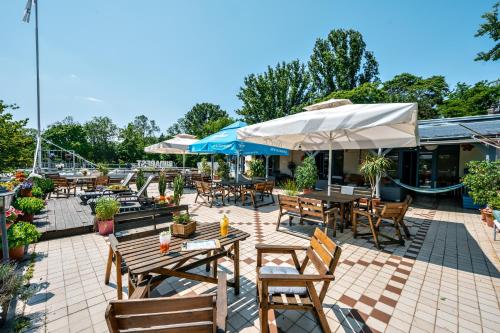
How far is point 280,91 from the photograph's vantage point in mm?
18406

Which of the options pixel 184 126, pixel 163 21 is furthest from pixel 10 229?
pixel 184 126

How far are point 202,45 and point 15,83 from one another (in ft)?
29.8

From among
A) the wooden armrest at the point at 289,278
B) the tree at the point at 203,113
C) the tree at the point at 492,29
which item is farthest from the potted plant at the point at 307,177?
the tree at the point at 203,113

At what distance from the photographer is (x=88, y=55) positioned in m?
7.94

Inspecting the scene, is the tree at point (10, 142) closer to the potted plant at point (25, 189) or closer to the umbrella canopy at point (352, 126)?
the potted plant at point (25, 189)

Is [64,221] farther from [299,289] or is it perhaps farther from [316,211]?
[316,211]

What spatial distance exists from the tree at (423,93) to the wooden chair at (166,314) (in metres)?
22.2

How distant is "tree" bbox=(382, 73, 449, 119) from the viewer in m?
18.6

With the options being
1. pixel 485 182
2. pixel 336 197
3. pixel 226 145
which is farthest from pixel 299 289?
pixel 485 182

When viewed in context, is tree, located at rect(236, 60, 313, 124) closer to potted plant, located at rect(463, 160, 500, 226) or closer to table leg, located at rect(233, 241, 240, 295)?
potted plant, located at rect(463, 160, 500, 226)

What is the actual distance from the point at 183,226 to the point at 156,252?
391 millimetres

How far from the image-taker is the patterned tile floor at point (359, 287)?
2.02 m

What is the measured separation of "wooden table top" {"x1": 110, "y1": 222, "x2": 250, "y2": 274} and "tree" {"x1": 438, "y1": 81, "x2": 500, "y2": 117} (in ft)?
75.0

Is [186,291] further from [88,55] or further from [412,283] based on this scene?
[88,55]
